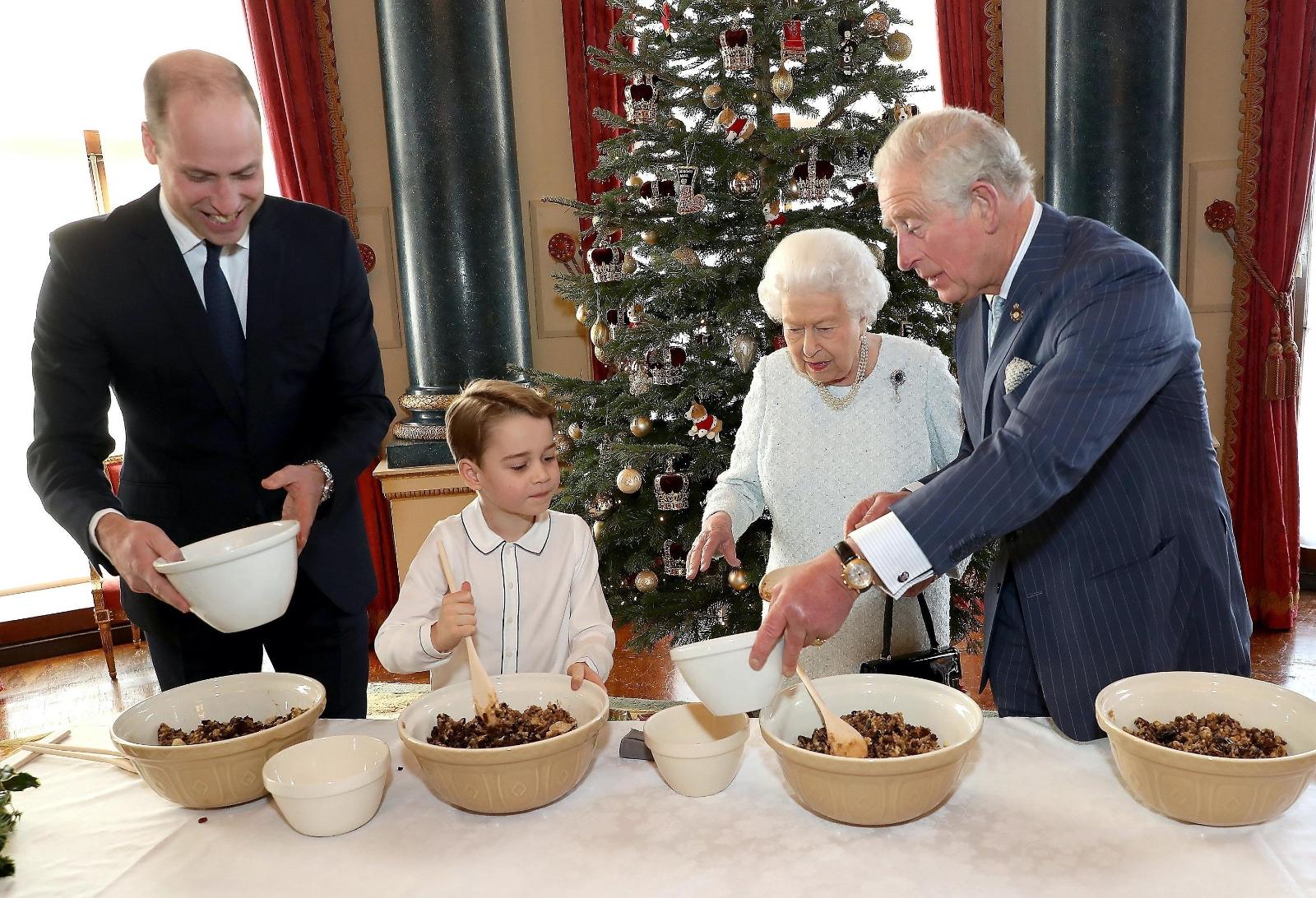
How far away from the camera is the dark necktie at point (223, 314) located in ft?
6.16

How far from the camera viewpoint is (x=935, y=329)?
11.6 ft

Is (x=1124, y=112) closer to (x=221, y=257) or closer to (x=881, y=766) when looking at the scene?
(x=221, y=257)

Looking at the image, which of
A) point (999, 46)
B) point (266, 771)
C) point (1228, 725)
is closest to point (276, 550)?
point (266, 771)

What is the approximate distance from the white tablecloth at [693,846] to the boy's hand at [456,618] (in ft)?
0.81

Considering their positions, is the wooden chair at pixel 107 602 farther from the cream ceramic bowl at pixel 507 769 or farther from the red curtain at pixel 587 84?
the cream ceramic bowl at pixel 507 769

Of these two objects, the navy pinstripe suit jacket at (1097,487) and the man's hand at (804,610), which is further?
the navy pinstripe suit jacket at (1097,487)

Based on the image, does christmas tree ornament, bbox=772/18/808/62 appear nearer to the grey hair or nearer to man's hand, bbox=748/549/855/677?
the grey hair

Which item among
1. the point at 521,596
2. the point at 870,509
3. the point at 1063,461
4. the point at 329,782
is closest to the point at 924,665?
the point at 870,509

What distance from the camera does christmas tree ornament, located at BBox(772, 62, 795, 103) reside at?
3.30m

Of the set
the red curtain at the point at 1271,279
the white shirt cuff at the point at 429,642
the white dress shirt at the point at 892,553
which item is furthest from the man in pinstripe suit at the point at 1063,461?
the red curtain at the point at 1271,279

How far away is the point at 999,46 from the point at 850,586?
4.40 metres

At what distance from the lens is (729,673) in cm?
123

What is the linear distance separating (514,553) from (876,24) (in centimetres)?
234

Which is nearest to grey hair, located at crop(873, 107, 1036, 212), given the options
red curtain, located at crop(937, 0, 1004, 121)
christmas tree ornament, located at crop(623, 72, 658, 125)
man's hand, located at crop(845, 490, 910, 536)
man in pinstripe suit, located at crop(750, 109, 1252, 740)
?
man in pinstripe suit, located at crop(750, 109, 1252, 740)
